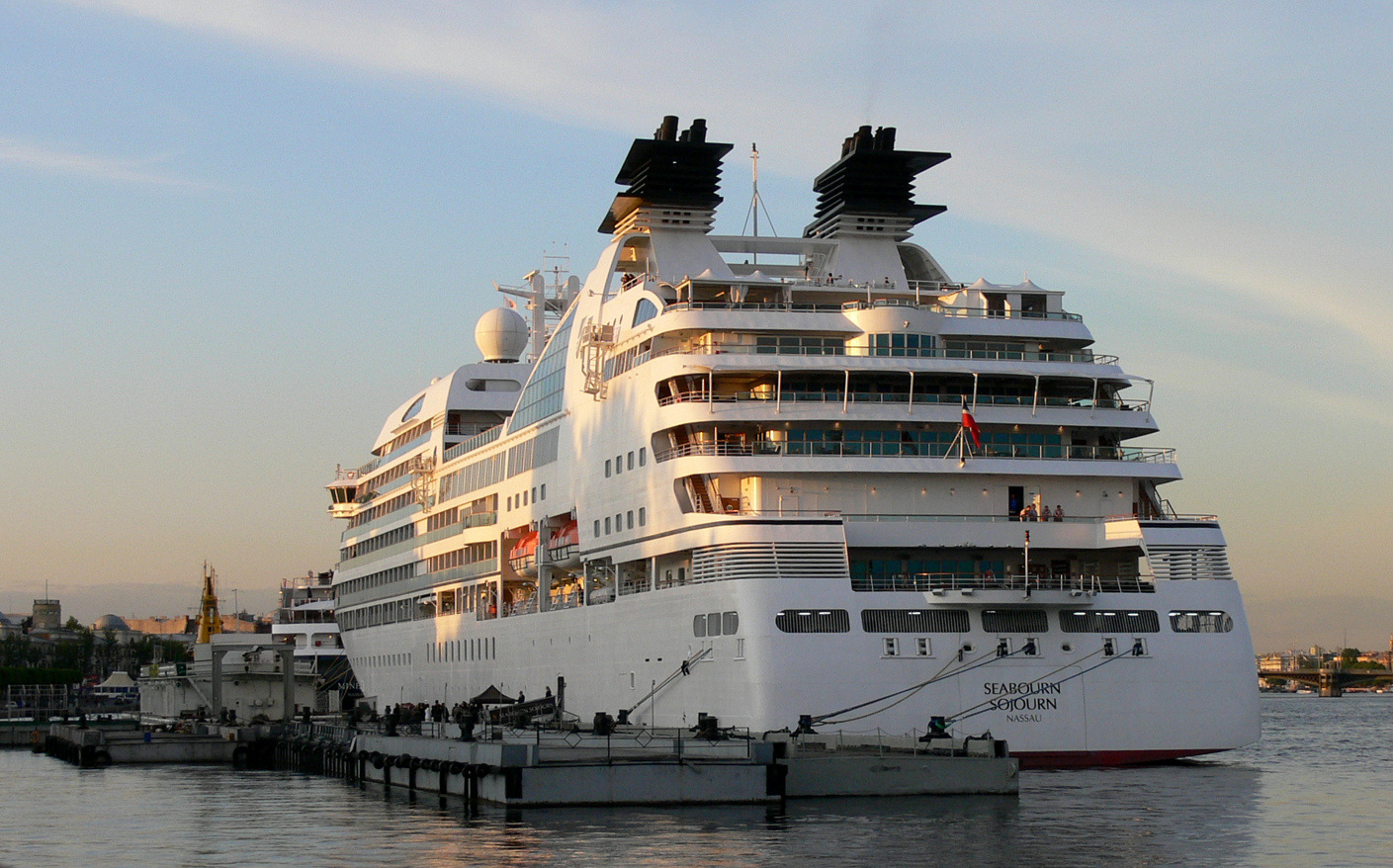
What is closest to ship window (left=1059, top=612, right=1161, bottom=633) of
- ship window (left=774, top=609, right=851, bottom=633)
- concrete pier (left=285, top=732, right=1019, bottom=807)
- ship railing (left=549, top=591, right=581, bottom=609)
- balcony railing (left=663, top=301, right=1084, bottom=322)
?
concrete pier (left=285, top=732, right=1019, bottom=807)

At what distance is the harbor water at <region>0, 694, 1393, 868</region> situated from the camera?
1120 inches

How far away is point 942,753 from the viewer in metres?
37.9

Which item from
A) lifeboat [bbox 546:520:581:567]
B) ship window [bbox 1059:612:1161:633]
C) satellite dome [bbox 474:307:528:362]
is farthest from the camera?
satellite dome [bbox 474:307:528:362]

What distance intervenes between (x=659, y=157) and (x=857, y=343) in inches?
465

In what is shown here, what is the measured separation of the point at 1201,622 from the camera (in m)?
42.2

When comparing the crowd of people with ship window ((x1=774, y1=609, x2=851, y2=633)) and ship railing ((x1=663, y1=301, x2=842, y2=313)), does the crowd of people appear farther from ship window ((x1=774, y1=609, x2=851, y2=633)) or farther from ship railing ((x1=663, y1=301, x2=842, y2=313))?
ship railing ((x1=663, y1=301, x2=842, y2=313))

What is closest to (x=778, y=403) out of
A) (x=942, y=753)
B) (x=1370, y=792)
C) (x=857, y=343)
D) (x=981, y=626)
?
(x=857, y=343)

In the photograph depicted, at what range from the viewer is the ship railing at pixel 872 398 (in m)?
45.1

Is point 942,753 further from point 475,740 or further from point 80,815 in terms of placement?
point 80,815

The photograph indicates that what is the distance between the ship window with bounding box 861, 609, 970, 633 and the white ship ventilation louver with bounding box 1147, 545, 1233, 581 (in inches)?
210

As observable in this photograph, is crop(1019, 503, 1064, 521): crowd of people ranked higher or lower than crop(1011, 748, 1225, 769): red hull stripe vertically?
higher

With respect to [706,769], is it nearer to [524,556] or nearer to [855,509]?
[855,509]

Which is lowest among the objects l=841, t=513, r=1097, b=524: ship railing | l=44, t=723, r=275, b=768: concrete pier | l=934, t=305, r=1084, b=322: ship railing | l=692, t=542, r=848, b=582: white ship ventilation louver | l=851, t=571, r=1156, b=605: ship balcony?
l=44, t=723, r=275, b=768: concrete pier

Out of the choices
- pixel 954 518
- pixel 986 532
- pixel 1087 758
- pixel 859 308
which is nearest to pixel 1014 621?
→ pixel 986 532
